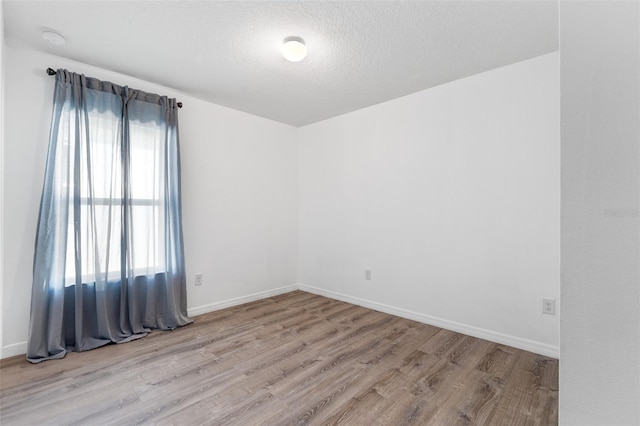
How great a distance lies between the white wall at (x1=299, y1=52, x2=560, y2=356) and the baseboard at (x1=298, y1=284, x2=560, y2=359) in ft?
0.03

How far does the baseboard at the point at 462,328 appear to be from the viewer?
233cm

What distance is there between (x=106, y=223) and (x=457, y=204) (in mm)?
3293

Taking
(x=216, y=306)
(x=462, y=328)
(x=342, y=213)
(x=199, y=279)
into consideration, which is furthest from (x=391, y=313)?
(x=199, y=279)

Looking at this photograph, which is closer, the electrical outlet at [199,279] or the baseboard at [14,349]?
the baseboard at [14,349]

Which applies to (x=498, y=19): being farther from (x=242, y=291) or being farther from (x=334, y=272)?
(x=242, y=291)

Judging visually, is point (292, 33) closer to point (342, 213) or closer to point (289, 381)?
point (342, 213)

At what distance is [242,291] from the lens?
369cm

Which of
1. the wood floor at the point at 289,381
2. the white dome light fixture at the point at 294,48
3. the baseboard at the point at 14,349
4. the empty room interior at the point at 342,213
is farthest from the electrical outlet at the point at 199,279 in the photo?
the white dome light fixture at the point at 294,48

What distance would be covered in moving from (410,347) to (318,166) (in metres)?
2.62

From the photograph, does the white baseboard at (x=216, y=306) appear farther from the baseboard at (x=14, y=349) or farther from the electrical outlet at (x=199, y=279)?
the electrical outlet at (x=199, y=279)

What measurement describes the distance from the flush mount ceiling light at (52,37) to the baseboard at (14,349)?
235 cm

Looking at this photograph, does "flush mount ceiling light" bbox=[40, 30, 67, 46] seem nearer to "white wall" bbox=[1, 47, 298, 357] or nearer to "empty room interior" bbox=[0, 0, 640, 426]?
"empty room interior" bbox=[0, 0, 640, 426]

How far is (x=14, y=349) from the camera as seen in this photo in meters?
2.23

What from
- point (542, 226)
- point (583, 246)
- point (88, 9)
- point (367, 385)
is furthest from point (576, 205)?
point (88, 9)
